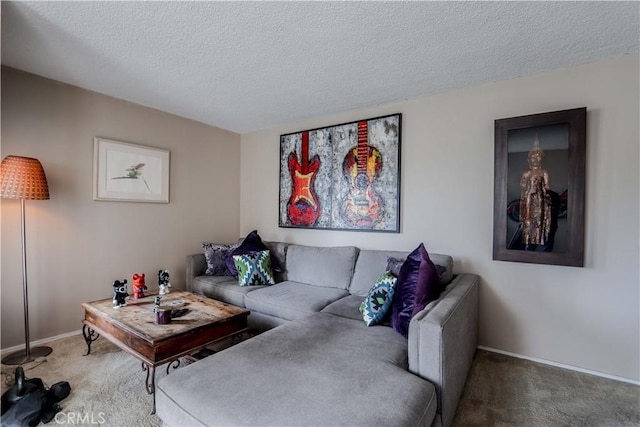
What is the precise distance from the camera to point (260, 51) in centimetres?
208

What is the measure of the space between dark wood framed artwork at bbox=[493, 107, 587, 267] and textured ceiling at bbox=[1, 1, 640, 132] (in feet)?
1.53

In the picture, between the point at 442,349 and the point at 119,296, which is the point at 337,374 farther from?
the point at 119,296

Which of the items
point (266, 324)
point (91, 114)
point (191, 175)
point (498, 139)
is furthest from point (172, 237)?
point (498, 139)

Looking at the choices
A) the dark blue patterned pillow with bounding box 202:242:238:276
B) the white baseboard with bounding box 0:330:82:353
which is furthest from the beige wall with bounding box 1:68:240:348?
the dark blue patterned pillow with bounding box 202:242:238:276

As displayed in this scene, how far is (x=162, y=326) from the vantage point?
73.9 inches

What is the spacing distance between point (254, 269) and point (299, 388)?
186cm

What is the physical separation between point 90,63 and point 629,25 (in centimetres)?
369

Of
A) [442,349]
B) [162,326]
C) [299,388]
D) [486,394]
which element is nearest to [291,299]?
[162,326]

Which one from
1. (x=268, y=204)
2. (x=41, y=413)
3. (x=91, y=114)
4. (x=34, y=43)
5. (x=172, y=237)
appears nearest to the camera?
(x=41, y=413)

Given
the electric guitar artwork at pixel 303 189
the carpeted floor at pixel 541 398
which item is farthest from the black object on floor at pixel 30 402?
the electric guitar artwork at pixel 303 189

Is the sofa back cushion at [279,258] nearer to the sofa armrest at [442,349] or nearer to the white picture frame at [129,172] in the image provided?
the white picture frame at [129,172]

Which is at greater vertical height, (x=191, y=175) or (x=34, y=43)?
(x=34, y=43)

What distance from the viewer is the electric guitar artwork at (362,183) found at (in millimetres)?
3080

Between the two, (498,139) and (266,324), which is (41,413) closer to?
(266,324)
